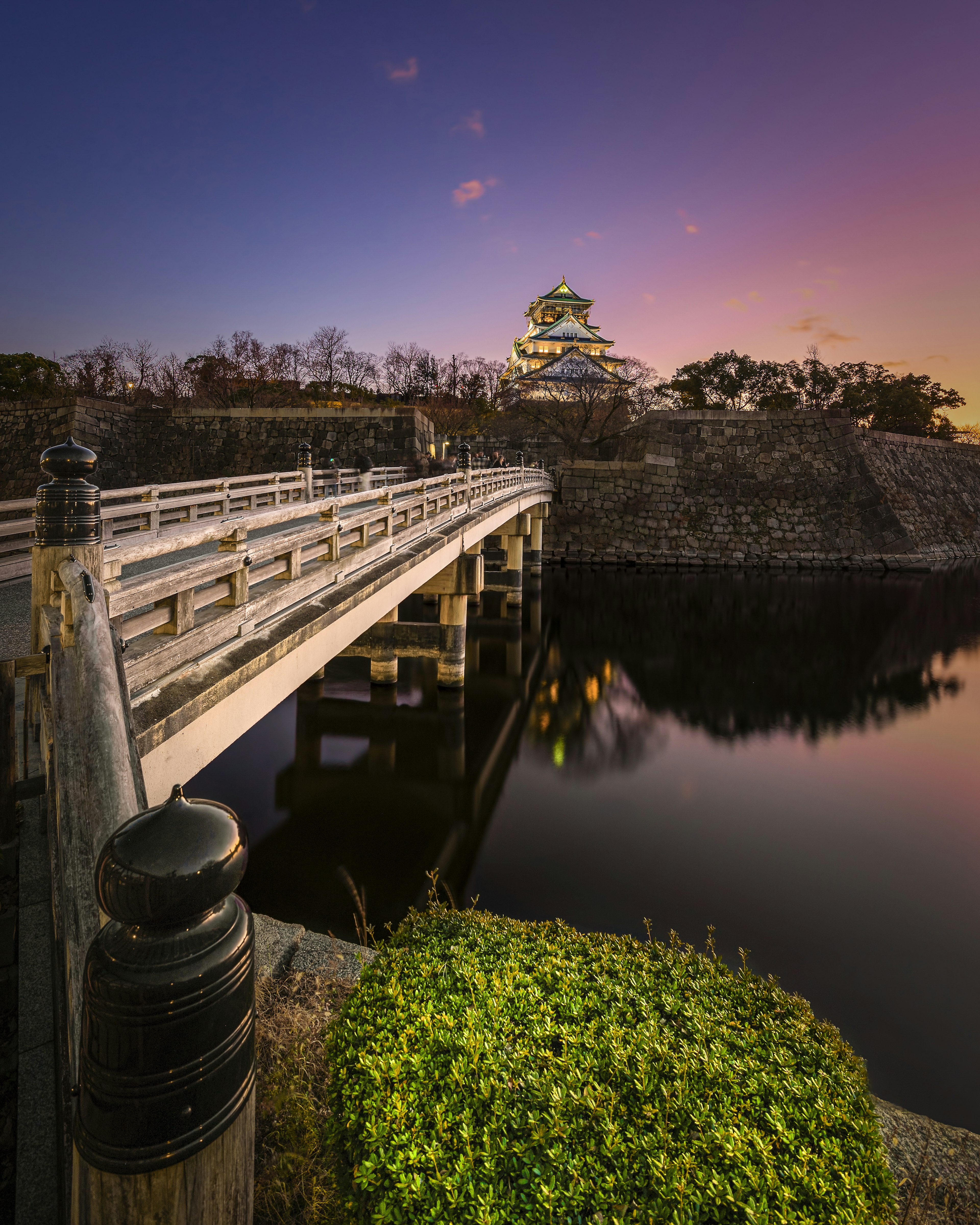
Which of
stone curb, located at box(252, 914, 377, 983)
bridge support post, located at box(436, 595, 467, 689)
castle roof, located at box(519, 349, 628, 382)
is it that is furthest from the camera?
castle roof, located at box(519, 349, 628, 382)

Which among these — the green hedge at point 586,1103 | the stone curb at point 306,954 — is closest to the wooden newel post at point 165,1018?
the green hedge at point 586,1103

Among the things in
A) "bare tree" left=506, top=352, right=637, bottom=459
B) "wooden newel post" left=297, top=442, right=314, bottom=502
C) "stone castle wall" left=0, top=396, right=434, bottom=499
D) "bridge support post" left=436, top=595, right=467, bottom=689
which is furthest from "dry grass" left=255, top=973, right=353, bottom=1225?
"bare tree" left=506, top=352, right=637, bottom=459

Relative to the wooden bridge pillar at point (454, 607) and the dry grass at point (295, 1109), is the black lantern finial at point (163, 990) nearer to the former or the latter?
the dry grass at point (295, 1109)

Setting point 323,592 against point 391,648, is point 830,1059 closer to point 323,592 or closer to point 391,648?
point 323,592

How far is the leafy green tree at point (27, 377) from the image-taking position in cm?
3086

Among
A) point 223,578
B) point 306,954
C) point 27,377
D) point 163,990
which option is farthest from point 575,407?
point 163,990

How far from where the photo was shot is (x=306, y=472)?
1521cm

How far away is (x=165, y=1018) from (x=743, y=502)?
38362mm

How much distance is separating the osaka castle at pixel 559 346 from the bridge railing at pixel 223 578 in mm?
40699

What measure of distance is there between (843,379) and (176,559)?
164 ft

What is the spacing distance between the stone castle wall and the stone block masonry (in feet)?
38.3

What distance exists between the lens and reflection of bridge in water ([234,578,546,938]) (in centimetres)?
713

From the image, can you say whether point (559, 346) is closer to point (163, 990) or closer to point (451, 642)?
point (451, 642)

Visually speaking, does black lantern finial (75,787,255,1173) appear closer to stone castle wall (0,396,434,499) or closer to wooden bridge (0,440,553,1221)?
wooden bridge (0,440,553,1221)
